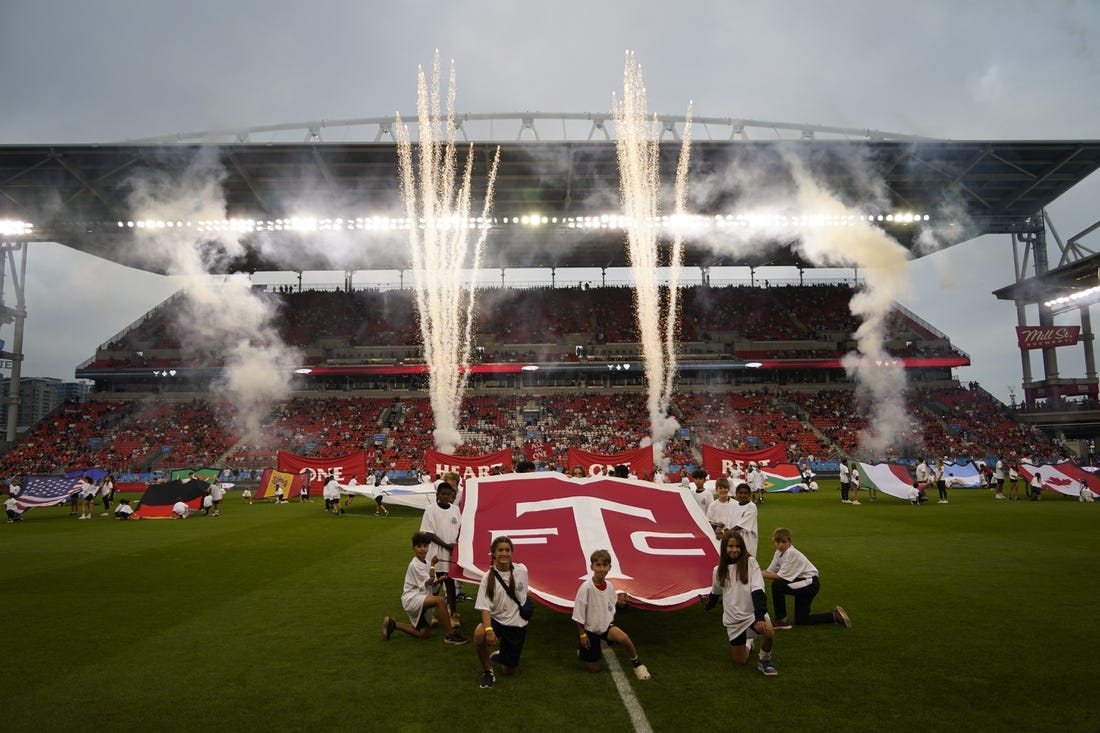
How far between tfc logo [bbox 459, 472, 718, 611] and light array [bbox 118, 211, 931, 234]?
31.3m

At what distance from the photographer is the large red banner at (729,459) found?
24.9 meters

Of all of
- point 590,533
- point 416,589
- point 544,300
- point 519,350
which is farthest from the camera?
point 544,300

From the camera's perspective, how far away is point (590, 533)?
7.98 m

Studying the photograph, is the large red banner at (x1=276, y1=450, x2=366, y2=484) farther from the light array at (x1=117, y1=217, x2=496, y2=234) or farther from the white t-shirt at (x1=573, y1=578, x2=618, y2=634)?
the white t-shirt at (x1=573, y1=578, x2=618, y2=634)

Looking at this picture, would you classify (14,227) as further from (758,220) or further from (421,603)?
(421,603)

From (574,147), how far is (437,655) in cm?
3078

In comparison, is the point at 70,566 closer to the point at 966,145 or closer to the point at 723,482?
the point at 723,482

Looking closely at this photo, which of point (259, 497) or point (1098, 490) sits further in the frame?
point (259, 497)

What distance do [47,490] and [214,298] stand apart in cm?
2935

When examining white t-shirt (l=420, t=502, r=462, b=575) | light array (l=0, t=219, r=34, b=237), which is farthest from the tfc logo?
light array (l=0, t=219, r=34, b=237)

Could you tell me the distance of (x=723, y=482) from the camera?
909cm

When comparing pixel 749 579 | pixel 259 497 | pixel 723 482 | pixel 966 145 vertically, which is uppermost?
pixel 966 145

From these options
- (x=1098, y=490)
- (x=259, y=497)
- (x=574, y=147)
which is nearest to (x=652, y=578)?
(x=1098, y=490)

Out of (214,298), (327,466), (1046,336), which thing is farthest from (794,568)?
(214,298)
